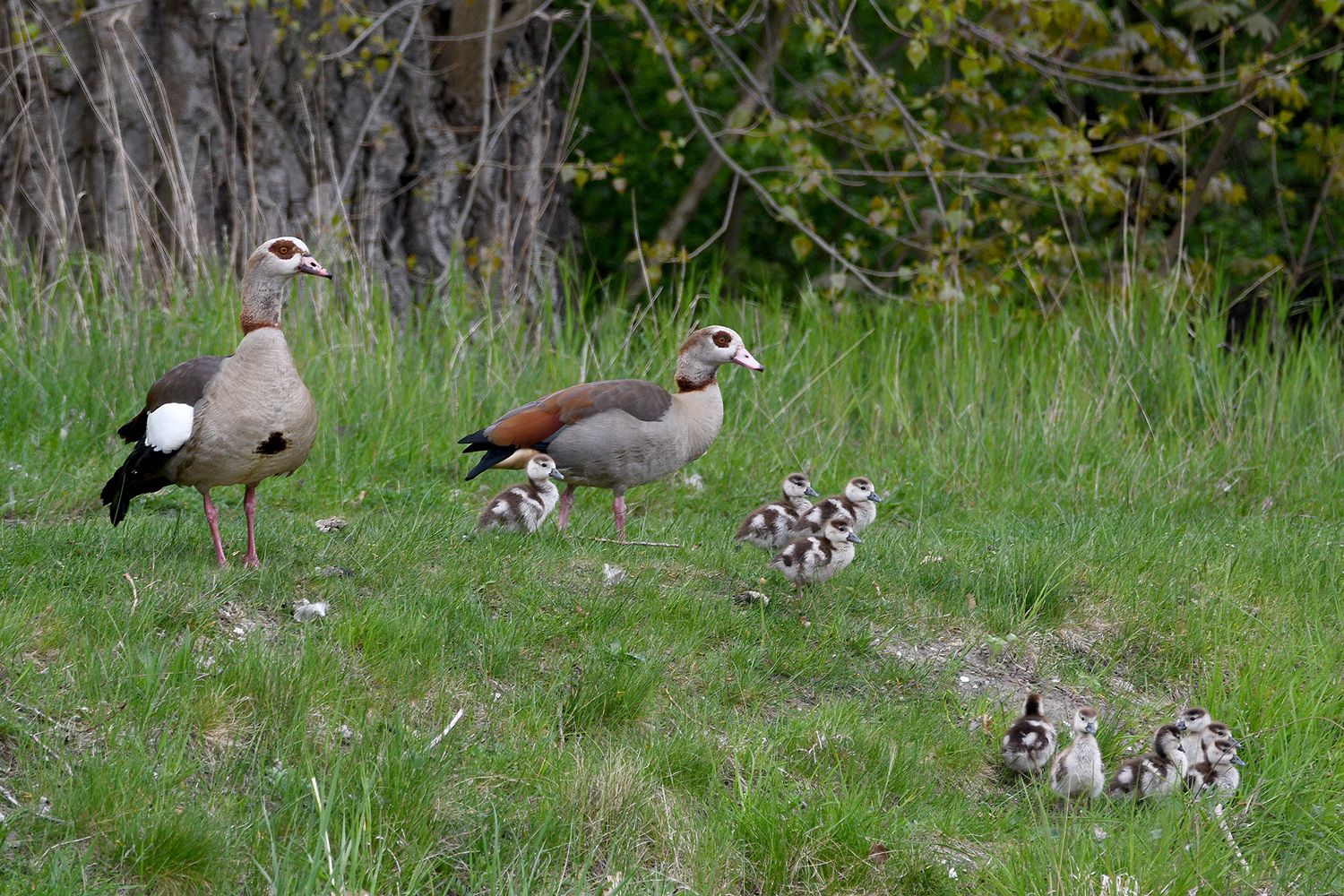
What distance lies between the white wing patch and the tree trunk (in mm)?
4383

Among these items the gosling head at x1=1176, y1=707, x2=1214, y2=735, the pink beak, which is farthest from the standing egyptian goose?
the gosling head at x1=1176, y1=707, x2=1214, y2=735

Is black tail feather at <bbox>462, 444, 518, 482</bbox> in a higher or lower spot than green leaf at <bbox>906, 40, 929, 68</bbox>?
lower

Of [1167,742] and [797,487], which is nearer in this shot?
[1167,742]

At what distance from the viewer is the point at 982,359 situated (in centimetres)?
1013

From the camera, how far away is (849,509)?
23.9 ft

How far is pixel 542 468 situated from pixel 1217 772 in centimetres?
386

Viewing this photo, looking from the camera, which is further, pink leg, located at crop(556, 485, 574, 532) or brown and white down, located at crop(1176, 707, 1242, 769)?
pink leg, located at crop(556, 485, 574, 532)

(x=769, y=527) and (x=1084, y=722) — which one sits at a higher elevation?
(x=1084, y=722)

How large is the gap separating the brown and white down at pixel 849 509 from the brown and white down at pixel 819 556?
0.72 m

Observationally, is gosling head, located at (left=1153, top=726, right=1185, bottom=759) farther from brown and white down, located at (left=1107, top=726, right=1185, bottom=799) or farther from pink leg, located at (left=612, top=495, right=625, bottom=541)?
pink leg, located at (left=612, top=495, right=625, bottom=541)

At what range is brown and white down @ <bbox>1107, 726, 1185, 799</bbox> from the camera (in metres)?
4.68

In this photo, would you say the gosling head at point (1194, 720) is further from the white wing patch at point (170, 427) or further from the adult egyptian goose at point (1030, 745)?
the white wing patch at point (170, 427)

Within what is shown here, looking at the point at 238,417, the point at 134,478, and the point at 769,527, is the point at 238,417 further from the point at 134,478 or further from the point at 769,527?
the point at 769,527

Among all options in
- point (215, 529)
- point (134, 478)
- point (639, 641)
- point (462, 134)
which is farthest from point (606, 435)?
point (462, 134)
